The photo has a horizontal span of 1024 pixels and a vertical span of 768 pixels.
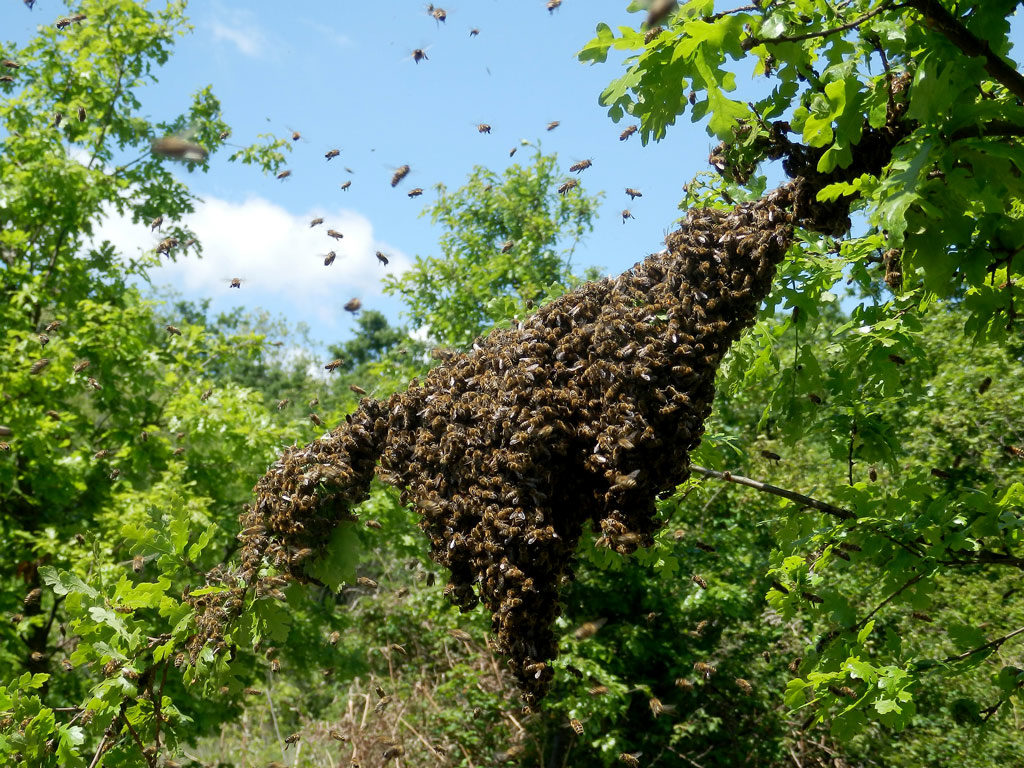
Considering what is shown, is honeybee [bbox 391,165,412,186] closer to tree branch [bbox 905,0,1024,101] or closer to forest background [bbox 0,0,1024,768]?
forest background [bbox 0,0,1024,768]

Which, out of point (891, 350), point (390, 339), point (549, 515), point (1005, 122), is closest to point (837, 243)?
point (891, 350)

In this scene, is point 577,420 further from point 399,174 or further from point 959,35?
point 399,174

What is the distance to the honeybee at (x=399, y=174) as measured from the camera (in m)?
7.90

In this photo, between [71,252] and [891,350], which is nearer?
[891,350]

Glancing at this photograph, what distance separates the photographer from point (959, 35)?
2.54m

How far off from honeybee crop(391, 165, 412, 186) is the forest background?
78.7 inches

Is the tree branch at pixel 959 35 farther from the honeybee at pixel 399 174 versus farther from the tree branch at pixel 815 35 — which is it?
the honeybee at pixel 399 174

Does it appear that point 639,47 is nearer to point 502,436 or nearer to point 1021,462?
point 502,436

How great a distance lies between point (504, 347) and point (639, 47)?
124 centimetres

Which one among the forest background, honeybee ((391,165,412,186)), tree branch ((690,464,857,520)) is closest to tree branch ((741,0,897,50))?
the forest background

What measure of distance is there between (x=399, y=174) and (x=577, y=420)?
18.3ft

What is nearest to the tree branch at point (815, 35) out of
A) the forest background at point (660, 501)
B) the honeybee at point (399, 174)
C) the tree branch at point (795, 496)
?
the forest background at point (660, 501)

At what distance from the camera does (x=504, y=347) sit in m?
3.33

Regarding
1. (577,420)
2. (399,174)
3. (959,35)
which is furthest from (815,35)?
(399,174)
